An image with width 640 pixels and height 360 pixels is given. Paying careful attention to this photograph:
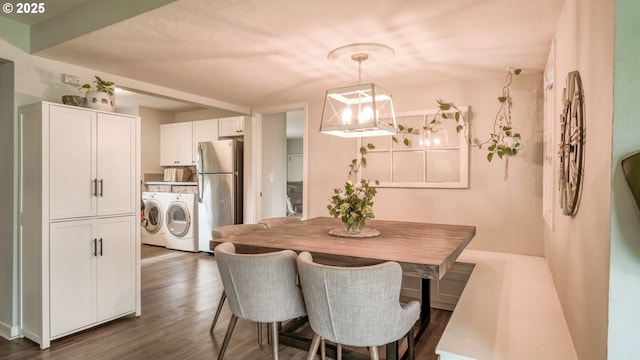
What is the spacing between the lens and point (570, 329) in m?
1.68

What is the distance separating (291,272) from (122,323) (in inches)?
74.5

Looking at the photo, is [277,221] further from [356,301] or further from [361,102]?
[356,301]

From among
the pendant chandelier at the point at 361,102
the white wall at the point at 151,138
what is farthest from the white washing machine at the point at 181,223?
the pendant chandelier at the point at 361,102

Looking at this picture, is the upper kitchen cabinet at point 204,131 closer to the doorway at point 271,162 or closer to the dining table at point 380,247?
the doorway at point 271,162

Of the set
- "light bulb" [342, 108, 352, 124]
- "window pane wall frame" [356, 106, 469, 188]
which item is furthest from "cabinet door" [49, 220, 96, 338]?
"window pane wall frame" [356, 106, 469, 188]

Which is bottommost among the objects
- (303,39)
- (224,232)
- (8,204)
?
(224,232)

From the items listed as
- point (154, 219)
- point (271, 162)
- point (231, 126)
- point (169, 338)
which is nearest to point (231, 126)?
point (231, 126)

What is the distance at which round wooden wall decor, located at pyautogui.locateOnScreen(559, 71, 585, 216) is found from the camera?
1441 millimetres

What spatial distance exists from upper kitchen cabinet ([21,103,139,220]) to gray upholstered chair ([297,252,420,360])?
1985 millimetres

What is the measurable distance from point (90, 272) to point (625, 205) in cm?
318

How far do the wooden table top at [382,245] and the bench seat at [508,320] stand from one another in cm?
33

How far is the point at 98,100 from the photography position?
2727mm

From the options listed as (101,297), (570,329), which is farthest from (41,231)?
(570,329)

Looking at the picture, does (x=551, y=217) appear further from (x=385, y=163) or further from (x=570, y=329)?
(x=385, y=163)
